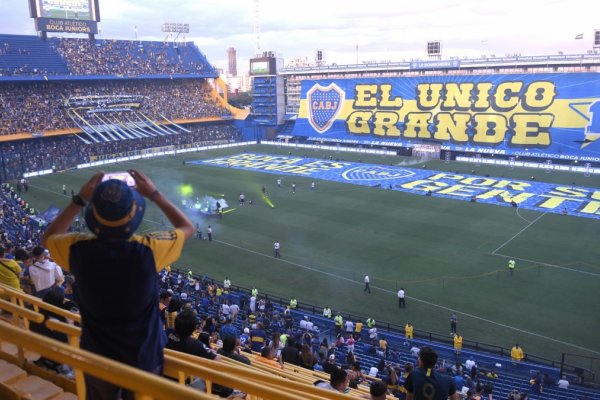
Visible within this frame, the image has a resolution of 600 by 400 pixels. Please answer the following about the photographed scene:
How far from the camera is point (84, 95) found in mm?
73500

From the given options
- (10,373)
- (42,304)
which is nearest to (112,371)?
(10,373)

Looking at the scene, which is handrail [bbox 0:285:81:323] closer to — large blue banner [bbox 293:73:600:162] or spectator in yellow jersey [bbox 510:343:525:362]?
spectator in yellow jersey [bbox 510:343:525:362]

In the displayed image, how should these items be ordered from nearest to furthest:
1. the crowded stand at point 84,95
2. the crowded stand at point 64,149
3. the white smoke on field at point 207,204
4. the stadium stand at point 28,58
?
the white smoke on field at point 207,204, the crowded stand at point 64,149, the crowded stand at point 84,95, the stadium stand at point 28,58

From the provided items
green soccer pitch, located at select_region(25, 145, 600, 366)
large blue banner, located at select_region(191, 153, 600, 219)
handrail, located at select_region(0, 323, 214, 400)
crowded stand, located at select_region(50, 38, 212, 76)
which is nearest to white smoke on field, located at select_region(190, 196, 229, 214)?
green soccer pitch, located at select_region(25, 145, 600, 366)

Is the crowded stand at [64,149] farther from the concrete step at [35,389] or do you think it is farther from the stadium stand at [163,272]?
the concrete step at [35,389]

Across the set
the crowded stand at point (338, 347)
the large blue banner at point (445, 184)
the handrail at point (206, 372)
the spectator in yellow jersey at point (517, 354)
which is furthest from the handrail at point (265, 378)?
the large blue banner at point (445, 184)

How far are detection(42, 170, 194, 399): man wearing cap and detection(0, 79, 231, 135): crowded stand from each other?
6814 centimetres

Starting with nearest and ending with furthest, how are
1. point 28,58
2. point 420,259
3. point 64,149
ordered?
point 420,259, point 64,149, point 28,58

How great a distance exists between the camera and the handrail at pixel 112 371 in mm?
2424

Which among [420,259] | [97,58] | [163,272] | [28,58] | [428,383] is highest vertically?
[97,58]

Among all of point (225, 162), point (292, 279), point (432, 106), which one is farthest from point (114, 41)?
point (292, 279)

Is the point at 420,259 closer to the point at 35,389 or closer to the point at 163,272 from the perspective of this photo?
the point at 163,272

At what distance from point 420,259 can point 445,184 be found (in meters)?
21.7

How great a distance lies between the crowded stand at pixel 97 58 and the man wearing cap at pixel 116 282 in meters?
72.0
